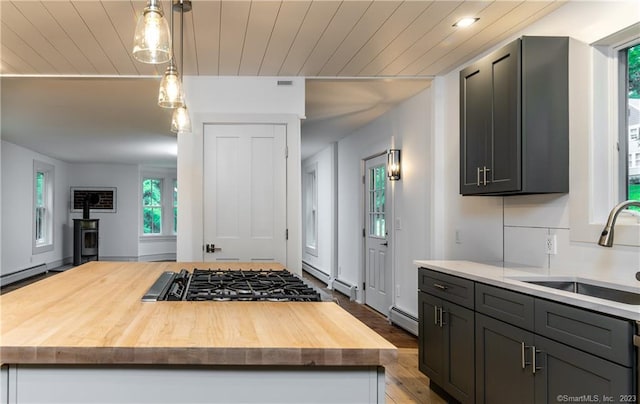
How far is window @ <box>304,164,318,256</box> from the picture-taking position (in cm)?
915

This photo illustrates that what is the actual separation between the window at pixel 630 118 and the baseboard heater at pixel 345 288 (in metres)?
4.65

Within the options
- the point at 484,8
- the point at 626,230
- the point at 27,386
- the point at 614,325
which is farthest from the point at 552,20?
the point at 27,386

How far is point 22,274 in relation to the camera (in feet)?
27.3

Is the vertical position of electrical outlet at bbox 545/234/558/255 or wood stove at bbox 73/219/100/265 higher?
electrical outlet at bbox 545/234/558/255

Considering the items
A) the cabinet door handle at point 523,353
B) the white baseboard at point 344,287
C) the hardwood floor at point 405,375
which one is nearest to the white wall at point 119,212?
the white baseboard at point 344,287

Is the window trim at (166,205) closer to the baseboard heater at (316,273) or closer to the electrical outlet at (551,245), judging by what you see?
the baseboard heater at (316,273)

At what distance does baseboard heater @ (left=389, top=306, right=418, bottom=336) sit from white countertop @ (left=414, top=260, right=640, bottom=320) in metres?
1.63

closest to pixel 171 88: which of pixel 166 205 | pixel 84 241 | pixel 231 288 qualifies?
pixel 231 288

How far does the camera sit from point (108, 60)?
11.3 feet

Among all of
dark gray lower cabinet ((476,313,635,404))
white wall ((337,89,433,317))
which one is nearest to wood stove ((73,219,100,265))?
white wall ((337,89,433,317))

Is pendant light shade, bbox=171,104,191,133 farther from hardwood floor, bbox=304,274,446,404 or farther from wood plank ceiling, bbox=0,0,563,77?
hardwood floor, bbox=304,274,446,404

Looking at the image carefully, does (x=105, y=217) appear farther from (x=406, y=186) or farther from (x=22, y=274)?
(x=406, y=186)

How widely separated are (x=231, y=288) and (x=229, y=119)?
2378 mm

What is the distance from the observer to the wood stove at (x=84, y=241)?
33.9 ft
